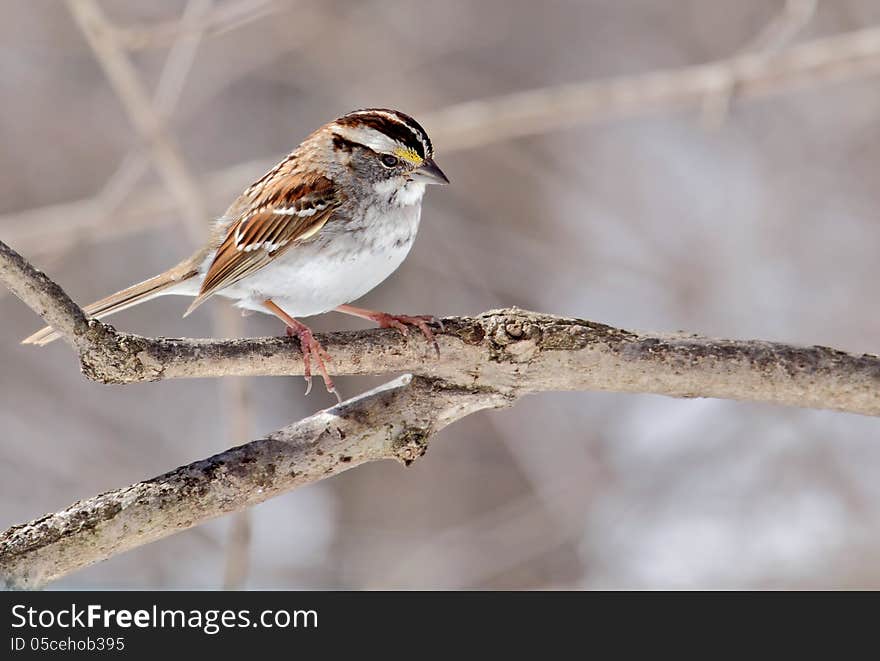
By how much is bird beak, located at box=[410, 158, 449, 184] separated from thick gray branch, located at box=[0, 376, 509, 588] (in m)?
0.64

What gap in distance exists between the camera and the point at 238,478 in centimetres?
212

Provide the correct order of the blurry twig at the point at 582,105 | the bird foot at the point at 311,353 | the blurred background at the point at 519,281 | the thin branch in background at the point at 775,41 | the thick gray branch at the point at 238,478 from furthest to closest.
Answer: the blurred background at the point at 519,281
the blurry twig at the point at 582,105
the thin branch in background at the point at 775,41
the bird foot at the point at 311,353
the thick gray branch at the point at 238,478

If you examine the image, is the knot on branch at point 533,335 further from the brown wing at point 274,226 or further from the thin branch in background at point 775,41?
the thin branch in background at point 775,41

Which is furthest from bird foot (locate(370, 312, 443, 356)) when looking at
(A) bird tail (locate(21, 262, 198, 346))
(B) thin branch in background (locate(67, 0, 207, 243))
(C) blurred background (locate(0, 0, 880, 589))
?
(C) blurred background (locate(0, 0, 880, 589))

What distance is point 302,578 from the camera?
548 cm

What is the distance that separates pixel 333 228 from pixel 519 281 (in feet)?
10.7

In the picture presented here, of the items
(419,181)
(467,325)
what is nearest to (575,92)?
(419,181)

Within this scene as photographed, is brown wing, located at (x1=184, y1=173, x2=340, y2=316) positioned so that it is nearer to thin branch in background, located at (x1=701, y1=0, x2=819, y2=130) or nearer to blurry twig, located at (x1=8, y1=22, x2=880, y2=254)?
blurry twig, located at (x1=8, y1=22, x2=880, y2=254)

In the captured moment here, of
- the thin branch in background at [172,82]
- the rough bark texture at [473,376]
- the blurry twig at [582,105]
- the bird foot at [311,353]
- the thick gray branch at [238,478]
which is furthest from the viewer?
the blurry twig at [582,105]

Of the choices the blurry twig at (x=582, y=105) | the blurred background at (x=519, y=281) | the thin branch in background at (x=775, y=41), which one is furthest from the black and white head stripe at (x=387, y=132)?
the blurred background at (x=519, y=281)

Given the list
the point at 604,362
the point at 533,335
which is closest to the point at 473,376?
the point at 533,335

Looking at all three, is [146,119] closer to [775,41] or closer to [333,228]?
[333,228]

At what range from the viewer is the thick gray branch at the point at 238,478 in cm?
197
